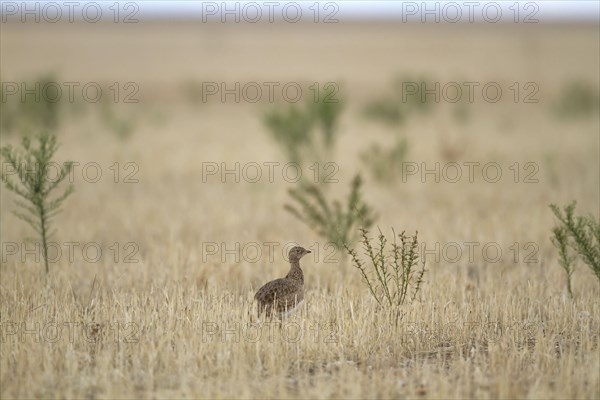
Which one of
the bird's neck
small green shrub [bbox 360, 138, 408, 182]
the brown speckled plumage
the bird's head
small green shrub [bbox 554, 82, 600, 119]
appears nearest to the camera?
the brown speckled plumage

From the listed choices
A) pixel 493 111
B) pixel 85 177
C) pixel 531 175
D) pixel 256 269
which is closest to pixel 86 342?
pixel 256 269

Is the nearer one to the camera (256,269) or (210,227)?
(256,269)

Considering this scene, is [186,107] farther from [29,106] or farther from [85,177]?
[85,177]

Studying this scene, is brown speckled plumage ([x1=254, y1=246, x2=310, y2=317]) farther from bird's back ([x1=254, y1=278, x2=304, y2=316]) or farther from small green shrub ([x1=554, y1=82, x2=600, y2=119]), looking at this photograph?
small green shrub ([x1=554, y1=82, x2=600, y2=119])

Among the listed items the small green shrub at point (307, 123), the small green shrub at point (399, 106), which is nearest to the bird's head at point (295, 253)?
the small green shrub at point (307, 123)

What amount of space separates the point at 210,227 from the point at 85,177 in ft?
20.1

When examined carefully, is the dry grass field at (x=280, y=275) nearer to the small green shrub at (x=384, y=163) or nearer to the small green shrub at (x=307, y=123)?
the small green shrub at (x=384, y=163)

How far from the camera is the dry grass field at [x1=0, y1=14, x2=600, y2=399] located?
5.56 m

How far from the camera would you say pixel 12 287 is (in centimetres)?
813

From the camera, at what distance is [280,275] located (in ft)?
29.8

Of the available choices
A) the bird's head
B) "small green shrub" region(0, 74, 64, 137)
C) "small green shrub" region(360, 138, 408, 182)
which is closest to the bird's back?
the bird's head

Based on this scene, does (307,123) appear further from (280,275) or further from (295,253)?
(295,253)

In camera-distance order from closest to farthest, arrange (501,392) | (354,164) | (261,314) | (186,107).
Result: 1. (501,392)
2. (261,314)
3. (354,164)
4. (186,107)

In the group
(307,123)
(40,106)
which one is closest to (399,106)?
(307,123)
